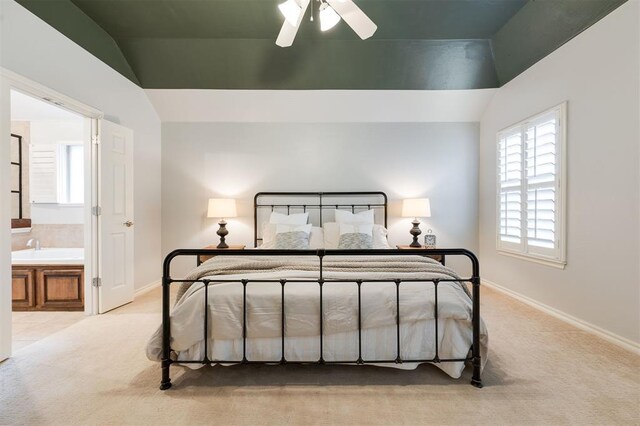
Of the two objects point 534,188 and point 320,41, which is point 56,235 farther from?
point 534,188

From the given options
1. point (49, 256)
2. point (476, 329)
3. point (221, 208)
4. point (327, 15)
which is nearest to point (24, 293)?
point (49, 256)

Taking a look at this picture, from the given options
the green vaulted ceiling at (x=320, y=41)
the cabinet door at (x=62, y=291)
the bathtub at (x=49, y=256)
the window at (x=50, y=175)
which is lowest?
the cabinet door at (x=62, y=291)

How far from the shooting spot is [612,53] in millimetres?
2426

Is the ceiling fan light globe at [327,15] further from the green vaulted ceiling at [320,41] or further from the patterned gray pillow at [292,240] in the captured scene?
the patterned gray pillow at [292,240]

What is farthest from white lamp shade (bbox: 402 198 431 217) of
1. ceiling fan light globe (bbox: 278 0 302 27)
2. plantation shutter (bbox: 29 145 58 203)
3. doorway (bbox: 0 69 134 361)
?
plantation shutter (bbox: 29 145 58 203)

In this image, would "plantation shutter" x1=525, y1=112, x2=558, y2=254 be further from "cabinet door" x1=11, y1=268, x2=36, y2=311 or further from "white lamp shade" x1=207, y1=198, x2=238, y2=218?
"cabinet door" x1=11, y1=268, x2=36, y2=311

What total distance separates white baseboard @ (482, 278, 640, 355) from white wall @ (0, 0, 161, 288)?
4948 millimetres

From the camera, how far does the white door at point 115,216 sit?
3.15 meters

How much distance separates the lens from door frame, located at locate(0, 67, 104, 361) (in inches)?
83.8

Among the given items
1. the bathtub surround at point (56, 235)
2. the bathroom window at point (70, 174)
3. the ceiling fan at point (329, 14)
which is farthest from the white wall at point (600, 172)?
the bathroom window at point (70, 174)

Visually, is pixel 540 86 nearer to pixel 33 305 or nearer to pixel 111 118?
pixel 111 118

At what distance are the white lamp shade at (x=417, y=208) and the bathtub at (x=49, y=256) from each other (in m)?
A: 4.16

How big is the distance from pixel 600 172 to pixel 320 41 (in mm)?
3210

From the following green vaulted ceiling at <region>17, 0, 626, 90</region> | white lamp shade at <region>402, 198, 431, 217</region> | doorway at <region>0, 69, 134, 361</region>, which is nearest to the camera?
green vaulted ceiling at <region>17, 0, 626, 90</region>
